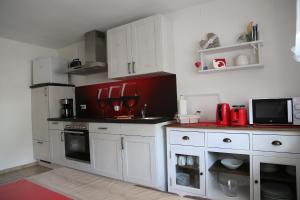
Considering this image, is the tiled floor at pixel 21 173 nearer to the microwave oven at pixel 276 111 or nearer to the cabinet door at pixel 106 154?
the cabinet door at pixel 106 154

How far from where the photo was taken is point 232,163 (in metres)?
2.12

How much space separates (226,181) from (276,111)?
929 millimetres

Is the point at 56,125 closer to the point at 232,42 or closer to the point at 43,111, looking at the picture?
the point at 43,111

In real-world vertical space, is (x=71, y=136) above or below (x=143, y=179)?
above

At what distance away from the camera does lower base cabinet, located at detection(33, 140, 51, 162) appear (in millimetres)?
3627

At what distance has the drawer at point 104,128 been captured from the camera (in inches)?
105

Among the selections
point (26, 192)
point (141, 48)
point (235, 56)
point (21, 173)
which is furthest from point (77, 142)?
point (235, 56)

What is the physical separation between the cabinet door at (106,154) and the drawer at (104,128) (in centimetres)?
6

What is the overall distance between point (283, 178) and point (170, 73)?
5.82 ft

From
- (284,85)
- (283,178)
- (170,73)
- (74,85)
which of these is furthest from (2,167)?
(284,85)

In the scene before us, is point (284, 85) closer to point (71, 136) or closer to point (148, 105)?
point (148, 105)

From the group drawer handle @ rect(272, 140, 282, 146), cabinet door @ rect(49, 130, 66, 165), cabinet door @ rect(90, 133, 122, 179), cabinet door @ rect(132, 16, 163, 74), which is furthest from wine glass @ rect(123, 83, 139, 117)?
drawer handle @ rect(272, 140, 282, 146)

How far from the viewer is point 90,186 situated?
908 millimetres

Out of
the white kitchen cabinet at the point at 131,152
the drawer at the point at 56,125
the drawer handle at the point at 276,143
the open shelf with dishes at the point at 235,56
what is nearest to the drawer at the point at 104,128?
the white kitchen cabinet at the point at 131,152
